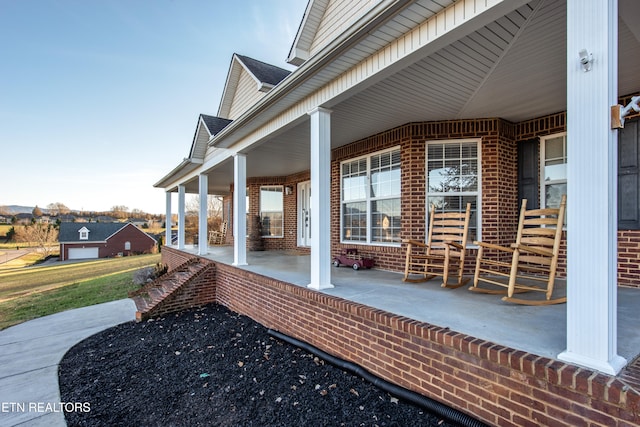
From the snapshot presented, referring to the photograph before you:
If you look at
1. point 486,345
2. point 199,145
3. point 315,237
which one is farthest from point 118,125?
point 486,345

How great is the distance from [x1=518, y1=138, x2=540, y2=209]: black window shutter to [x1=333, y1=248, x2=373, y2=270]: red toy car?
9.19 ft

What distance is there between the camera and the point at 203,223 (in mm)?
8828

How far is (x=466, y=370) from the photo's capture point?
7.17ft

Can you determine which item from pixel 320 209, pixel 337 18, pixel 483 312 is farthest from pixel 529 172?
pixel 337 18

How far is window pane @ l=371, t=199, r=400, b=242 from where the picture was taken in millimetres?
5734

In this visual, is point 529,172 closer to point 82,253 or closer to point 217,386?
point 217,386

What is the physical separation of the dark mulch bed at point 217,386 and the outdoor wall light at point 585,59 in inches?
96.9

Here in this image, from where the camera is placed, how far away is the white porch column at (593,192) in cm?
168

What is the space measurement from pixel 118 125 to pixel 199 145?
51.5ft

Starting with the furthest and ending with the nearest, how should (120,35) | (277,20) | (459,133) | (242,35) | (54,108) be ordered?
(54,108) → (120,35) → (242,35) → (277,20) → (459,133)

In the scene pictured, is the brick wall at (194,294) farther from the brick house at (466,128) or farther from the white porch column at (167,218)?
the white porch column at (167,218)

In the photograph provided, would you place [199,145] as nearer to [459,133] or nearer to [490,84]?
[459,133]

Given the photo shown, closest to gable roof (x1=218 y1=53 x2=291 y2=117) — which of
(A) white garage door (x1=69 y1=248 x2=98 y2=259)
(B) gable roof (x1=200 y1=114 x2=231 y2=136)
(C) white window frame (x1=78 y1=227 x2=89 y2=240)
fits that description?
(B) gable roof (x1=200 y1=114 x2=231 y2=136)

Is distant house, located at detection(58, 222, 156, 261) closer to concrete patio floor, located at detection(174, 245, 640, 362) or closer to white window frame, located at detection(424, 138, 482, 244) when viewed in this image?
white window frame, located at detection(424, 138, 482, 244)
